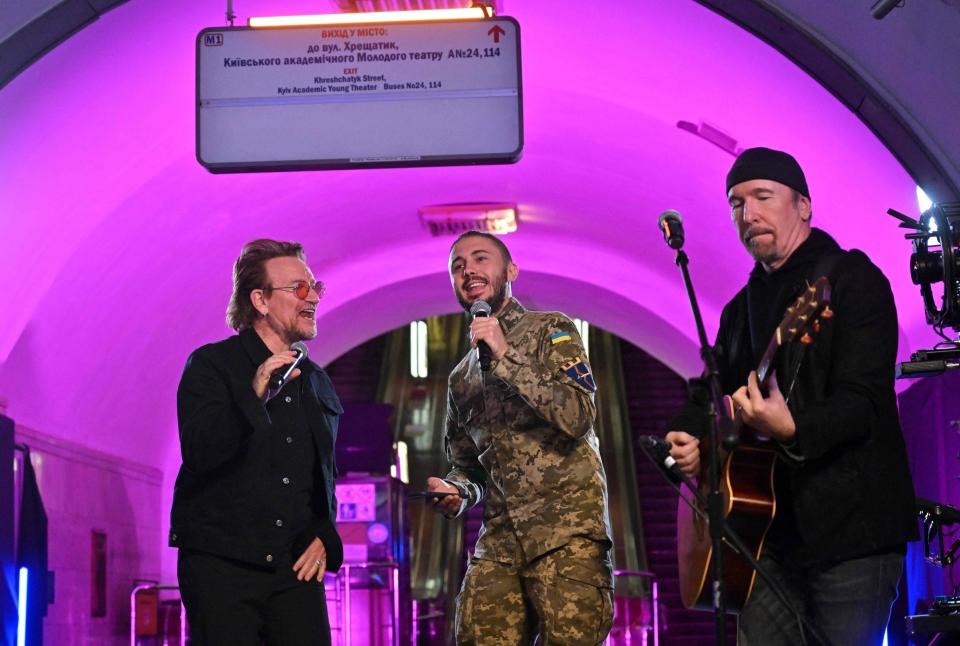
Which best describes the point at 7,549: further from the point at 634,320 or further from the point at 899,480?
the point at 634,320

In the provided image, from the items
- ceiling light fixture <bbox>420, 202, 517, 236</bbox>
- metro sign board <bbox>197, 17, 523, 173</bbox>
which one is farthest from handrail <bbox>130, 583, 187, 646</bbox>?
metro sign board <bbox>197, 17, 523, 173</bbox>

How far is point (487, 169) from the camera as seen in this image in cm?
1041

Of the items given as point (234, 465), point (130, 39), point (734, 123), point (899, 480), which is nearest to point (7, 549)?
point (130, 39)

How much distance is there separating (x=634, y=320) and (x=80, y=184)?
7627 millimetres

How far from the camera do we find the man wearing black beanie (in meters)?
3.21

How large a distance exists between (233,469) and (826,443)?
6.62ft

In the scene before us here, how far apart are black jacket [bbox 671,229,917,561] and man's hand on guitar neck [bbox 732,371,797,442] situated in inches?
1.3

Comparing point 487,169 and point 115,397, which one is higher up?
point 487,169

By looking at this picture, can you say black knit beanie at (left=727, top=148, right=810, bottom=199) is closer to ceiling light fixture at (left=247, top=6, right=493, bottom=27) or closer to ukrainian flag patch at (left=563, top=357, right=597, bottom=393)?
ukrainian flag patch at (left=563, top=357, right=597, bottom=393)

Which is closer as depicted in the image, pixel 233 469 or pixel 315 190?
pixel 233 469

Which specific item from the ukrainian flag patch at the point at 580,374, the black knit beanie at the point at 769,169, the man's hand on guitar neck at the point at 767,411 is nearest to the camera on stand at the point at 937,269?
the ukrainian flag patch at the point at 580,374

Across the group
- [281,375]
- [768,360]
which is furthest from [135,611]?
[768,360]

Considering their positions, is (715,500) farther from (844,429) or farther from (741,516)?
(844,429)

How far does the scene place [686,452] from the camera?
3572 millimetres
